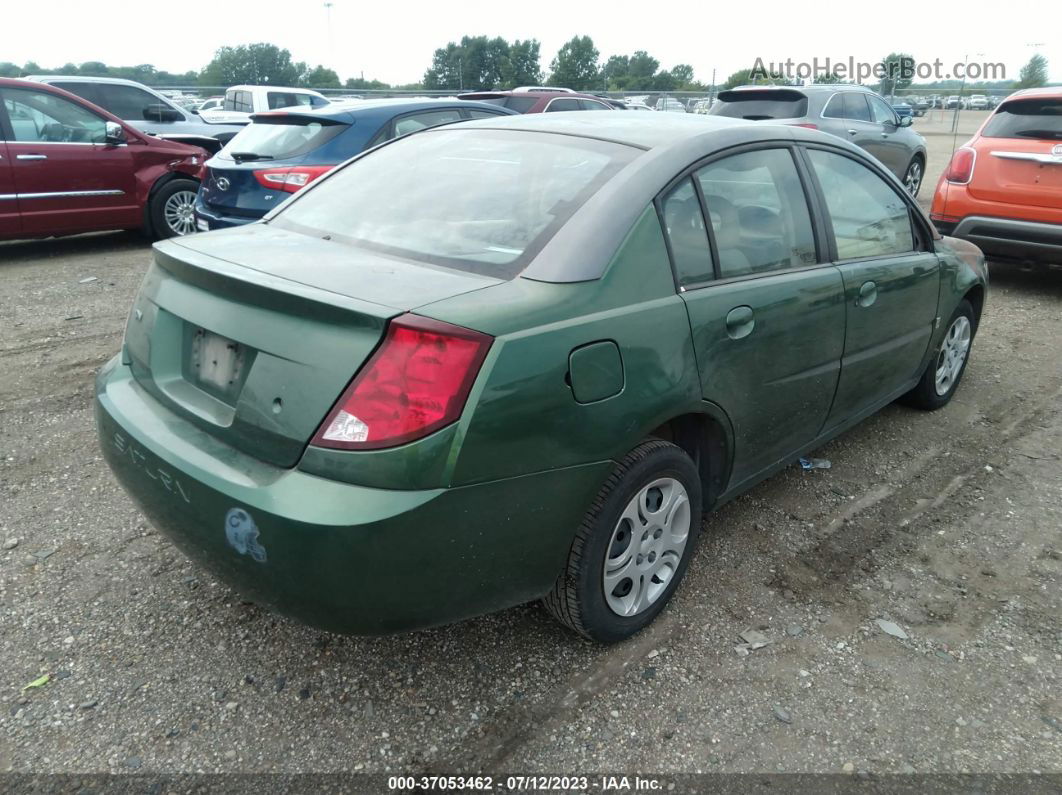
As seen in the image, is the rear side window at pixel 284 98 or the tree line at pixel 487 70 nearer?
the rear side window at pixel 284 98

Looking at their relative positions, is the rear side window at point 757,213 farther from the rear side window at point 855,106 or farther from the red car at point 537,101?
the rear side window at point 855,106

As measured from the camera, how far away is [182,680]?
2.45 meters

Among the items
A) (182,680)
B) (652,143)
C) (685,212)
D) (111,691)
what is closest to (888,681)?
(685,212)

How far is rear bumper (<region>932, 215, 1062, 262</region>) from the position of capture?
6551mm

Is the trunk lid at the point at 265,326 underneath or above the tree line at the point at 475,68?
underneath

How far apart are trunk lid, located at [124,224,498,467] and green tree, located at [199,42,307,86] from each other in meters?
65.6

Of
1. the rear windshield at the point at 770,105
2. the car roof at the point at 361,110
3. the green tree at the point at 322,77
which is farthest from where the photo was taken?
the green tree at the point at 322,77

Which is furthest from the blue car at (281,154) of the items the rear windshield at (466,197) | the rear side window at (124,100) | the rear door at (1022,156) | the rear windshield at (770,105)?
the rear windshield at (770,105)

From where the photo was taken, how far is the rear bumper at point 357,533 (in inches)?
77.3

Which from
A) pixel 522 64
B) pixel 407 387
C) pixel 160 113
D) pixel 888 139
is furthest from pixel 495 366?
pixel 522 64

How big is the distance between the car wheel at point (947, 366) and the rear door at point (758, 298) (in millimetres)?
1398

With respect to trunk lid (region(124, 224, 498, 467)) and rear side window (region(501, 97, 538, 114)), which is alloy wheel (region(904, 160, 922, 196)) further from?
trunk lid (region(124, 224, 498, 467))

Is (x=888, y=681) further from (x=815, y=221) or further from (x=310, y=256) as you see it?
(x=310, y=256)

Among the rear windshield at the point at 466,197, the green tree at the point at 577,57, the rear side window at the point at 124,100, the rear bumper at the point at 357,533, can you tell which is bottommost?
the rear bumper at the point at 357,533
